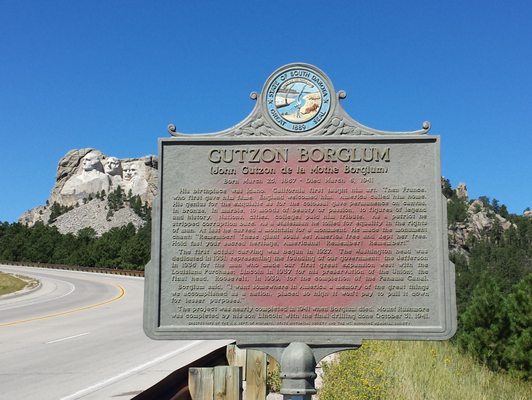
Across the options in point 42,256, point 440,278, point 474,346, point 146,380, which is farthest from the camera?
point 42,256

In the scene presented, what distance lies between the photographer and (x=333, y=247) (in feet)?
18.1

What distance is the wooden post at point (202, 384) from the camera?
5898 mm

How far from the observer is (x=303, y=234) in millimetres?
5555

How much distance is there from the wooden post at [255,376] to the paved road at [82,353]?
2.62 metres

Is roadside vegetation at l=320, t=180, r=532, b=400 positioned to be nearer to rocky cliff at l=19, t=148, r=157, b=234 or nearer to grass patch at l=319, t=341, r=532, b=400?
grass patch at l=319, t=341, r=532, b=400

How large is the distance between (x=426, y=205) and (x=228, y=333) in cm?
229

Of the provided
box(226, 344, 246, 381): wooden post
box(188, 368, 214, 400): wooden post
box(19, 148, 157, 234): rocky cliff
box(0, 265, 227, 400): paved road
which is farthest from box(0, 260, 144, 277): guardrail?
box(19, 148, 157, 234): rocky cliff

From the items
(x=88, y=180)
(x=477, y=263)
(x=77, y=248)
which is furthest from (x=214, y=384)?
(x=88, y=180)

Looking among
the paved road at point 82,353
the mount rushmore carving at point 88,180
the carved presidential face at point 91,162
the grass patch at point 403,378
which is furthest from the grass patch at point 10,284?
the carved presidential face at point 91,162

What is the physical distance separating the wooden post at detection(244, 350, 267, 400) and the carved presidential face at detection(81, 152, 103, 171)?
194m

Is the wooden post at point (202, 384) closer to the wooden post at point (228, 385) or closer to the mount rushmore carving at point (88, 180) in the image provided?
the wooden post at point (228, 385)

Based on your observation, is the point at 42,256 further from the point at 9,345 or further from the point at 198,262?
the point at 198,262

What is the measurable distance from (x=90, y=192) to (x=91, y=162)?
1085cm

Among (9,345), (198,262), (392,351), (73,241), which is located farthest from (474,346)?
(73,241)
